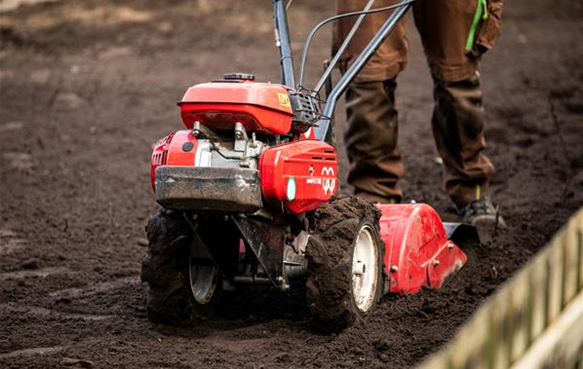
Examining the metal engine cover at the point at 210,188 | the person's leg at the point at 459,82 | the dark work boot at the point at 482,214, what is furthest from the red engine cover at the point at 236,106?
the dark work boot at the point at 482,214

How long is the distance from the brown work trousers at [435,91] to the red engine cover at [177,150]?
5.42ft

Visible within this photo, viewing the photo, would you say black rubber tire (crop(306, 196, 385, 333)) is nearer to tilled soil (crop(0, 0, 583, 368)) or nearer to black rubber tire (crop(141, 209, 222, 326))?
tilled soil (crop(0, 0, 583, 368))

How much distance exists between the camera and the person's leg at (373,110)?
16.1ft

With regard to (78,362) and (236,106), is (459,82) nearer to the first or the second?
(236,106)

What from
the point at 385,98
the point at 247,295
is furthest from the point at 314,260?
the point at 385,98

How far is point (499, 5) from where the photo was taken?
5.08m

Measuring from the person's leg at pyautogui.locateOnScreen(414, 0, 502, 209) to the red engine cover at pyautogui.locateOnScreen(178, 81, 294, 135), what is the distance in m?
1.82

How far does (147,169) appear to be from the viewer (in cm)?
672

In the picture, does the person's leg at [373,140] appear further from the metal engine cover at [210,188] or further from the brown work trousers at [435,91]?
the metal engine cover at [210,188]

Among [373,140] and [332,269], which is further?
[373,140]

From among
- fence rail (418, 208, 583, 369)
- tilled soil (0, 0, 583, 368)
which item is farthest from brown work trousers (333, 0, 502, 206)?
fence rail (418, 208, 583, 369)

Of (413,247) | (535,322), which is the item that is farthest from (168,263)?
(535,322)

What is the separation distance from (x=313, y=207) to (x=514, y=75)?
6419 millimetres

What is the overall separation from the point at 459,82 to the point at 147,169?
2.43 meters
